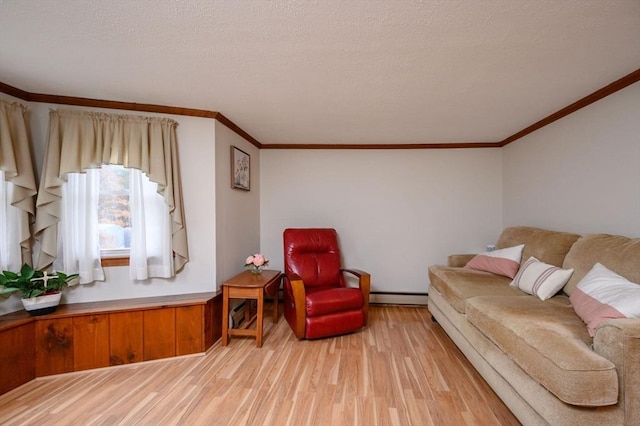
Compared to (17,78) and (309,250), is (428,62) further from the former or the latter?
(17,78)

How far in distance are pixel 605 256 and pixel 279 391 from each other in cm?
249

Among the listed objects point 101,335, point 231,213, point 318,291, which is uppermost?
point 231,213

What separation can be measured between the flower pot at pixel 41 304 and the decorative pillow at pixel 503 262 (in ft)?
12.9

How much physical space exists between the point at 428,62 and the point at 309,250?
2.32 m

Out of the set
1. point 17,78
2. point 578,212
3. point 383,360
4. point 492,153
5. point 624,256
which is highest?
point 17,78

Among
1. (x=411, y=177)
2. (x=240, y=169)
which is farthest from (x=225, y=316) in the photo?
(x=411, y=177)

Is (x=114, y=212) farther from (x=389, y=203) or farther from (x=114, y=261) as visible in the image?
(x=389, y=203)

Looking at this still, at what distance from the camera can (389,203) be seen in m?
3.94

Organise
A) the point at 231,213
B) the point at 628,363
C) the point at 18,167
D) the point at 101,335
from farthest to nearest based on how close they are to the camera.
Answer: the point at 231,213
the point at 101,335
the point at 18,167
the point at 628,363

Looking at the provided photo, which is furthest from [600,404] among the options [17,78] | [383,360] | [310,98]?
[17,78]

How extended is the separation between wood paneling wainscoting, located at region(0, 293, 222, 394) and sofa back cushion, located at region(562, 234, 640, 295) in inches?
120

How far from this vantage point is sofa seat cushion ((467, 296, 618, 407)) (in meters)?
1.18

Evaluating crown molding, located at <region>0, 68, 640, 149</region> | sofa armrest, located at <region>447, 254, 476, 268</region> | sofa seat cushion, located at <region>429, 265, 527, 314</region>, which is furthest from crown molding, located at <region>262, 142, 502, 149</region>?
sofa seat cushion, located at <region>429, 265, 527, 314</region>

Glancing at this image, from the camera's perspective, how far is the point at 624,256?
5.97ft
